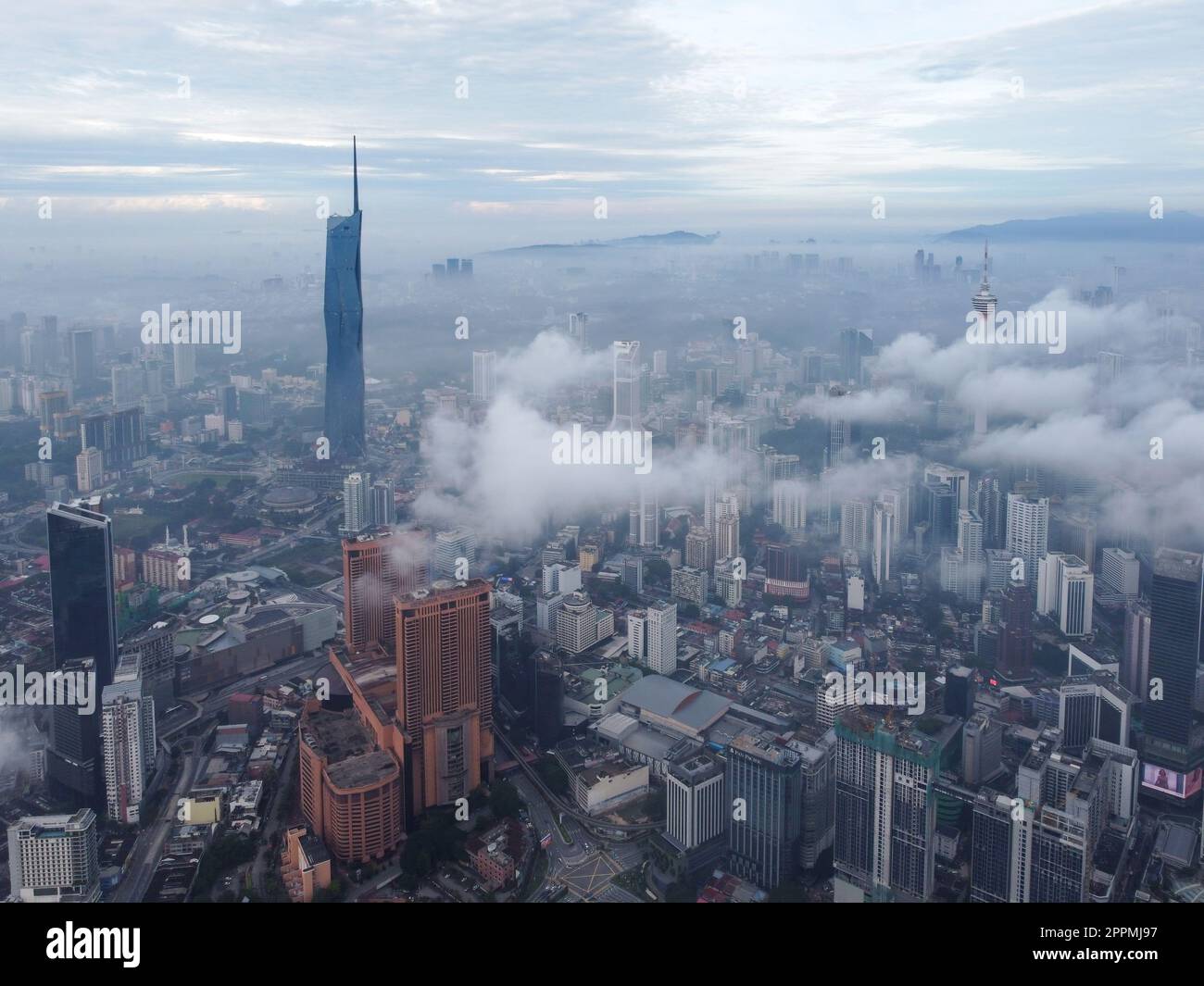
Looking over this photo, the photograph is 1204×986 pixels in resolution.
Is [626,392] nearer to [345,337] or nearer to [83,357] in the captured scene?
[345,337]

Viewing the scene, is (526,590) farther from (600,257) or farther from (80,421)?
(80,421)

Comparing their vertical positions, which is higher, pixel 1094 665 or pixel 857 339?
pixel 857 339

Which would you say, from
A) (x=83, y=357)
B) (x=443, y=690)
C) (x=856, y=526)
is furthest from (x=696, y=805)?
(x=83, y=357)

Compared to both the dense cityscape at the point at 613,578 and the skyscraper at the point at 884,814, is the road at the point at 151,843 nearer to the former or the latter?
the dense cityscape at the point at 613,578

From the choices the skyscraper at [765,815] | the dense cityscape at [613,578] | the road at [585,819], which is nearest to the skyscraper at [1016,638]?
the dense cityscape at [613,578]

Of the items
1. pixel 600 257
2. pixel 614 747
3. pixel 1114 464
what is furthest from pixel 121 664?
pixel 1114 464

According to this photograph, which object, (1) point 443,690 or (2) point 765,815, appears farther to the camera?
(1) point 443,690
